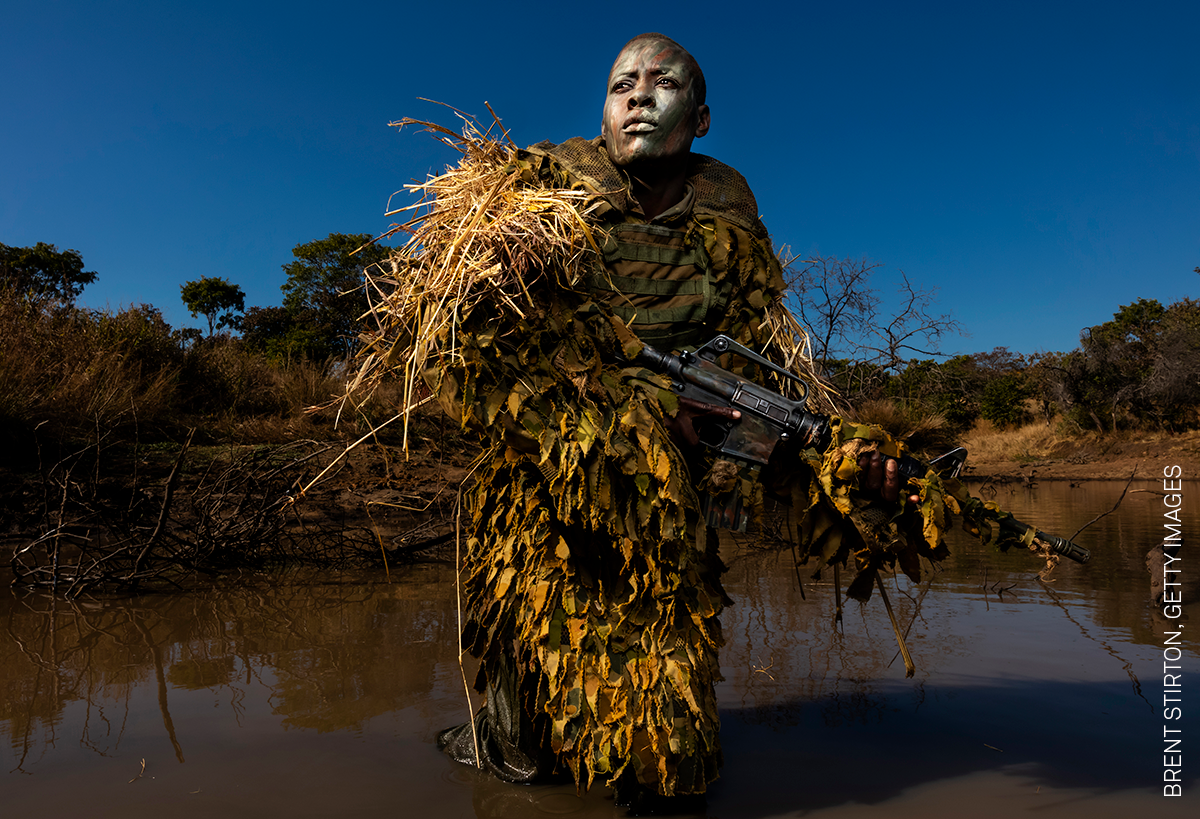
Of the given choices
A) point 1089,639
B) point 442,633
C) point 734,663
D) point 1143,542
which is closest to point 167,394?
point 442,633

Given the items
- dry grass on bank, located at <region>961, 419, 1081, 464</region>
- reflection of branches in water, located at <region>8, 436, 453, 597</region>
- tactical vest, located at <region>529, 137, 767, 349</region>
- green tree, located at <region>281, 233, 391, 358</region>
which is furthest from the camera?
green tree, located at <region>281, 233, 391, 358</region>

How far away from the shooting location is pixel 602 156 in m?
2.55

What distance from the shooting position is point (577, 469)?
6.69 feet

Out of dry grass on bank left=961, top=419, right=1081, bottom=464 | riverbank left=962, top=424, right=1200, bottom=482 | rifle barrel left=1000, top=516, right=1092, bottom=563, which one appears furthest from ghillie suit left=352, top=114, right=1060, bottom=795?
dry grass on bank left=961, top=419, right=1081, bottom=464

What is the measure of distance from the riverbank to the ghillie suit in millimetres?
11782

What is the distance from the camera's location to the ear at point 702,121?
270 cm

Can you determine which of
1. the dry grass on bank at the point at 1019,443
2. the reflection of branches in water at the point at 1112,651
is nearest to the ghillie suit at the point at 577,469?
the reflection of branches in water at the point at 1112,651

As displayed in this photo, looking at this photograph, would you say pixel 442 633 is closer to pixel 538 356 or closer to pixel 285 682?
pixel 285 682

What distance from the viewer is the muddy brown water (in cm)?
226

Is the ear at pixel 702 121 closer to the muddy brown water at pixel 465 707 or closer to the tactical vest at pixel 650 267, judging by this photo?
the tactical vest at pixel 650 267

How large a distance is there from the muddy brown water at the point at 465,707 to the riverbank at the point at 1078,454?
31.7ft

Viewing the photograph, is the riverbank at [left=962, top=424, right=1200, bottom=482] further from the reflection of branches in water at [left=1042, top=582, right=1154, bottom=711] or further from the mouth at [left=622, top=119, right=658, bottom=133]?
the mouth at [left=622, top=119, right=658, bottom=133]

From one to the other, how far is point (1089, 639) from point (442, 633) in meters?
3.50

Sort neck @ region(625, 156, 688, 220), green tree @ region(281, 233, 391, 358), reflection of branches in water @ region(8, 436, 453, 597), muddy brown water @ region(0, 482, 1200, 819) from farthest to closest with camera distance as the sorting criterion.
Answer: green tree @ region(281, 233, 391, 358), reflection of branches in water @ region(8, 436, 453, 597), neck @ region(625, 156, 688, 220), muddy brown water @ region(0, 482, 1200, 819)
